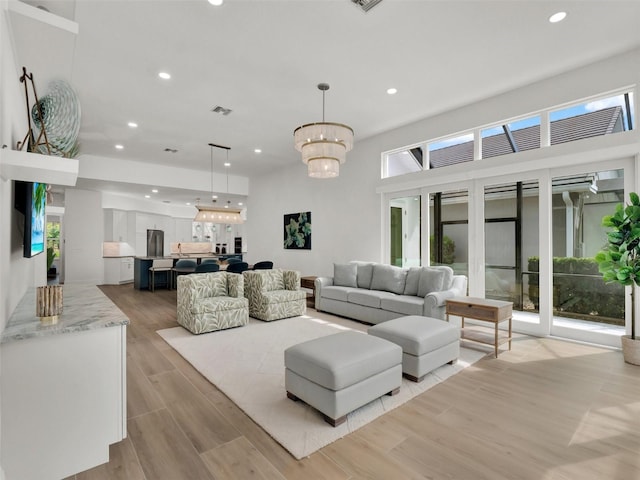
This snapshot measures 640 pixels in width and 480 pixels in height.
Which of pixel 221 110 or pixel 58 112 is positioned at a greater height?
pixel 221 110

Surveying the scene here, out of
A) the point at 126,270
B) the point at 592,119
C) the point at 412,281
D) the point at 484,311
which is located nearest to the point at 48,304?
the point at 484,311

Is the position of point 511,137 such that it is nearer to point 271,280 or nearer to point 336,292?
point 336,292

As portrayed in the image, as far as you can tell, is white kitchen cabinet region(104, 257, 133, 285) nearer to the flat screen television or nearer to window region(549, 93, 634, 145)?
the flat screen television

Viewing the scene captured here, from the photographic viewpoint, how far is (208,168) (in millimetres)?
8578

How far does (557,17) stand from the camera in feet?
9.75

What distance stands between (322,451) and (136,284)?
8102mm

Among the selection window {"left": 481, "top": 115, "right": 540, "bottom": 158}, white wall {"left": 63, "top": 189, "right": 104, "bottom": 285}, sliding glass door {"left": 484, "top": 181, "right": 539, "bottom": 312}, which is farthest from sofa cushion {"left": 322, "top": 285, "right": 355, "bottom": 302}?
white wall {"left": 63, "top": 189, "right": 104, "bottom": 285}

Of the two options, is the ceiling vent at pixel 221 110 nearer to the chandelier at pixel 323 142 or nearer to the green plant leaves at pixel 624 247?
the chandelier at pixel 323 142

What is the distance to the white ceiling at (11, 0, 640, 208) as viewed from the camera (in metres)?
2.83

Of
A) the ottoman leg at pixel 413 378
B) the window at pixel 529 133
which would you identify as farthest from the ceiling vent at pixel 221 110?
the ottoman leg at pixel 413 378

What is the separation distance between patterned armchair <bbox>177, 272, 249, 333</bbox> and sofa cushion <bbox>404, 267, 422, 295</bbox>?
2557 millimetres

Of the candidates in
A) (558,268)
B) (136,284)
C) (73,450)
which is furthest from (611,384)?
(136,284)

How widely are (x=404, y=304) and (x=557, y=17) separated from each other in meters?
3.55

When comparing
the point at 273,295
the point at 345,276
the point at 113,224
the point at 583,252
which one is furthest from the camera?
the point at 113,224
